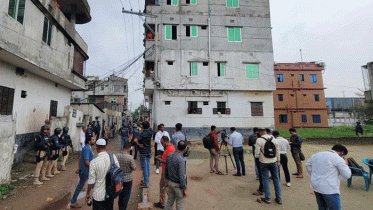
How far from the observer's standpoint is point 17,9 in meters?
6.78

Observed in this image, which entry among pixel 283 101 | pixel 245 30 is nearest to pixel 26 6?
pixel 245 30

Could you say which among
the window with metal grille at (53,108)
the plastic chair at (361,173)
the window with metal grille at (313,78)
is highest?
the window with metal grille at (313,78)

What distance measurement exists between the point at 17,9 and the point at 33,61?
203 cm

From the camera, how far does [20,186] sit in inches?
221

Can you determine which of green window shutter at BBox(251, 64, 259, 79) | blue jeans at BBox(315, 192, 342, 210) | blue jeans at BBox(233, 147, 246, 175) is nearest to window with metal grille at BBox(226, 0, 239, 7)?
green window shutter at BBox(251, 64, 259, 79)

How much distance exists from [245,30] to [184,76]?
26.3 feet

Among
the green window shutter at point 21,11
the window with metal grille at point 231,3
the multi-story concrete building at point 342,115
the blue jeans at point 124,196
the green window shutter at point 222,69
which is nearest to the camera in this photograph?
the blue jeans at point 124,196

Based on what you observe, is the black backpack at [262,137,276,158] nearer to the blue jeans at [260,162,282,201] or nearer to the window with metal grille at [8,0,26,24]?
the blue jeans at [260,162,282,201]

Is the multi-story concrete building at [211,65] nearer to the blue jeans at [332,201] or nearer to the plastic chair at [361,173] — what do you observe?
the plastic chair at [361,173]

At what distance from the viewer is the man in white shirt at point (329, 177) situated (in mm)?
2984

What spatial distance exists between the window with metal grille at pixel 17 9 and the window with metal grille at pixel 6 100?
2.90m

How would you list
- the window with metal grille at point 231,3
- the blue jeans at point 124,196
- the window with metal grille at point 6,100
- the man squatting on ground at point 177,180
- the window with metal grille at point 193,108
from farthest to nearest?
the window with metal grille at point 231,3 → the window with metal grille at point 193,108 → the window with metal grille at point 6,100 → the blue jeans at point 124,196 → the man squatting on ground at point 177,180

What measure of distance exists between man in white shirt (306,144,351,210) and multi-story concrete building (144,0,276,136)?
13.4 m

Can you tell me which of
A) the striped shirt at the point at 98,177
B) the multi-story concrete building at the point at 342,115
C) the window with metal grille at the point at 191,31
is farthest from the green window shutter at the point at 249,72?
the multi-story concrete building at the point at 342,115
